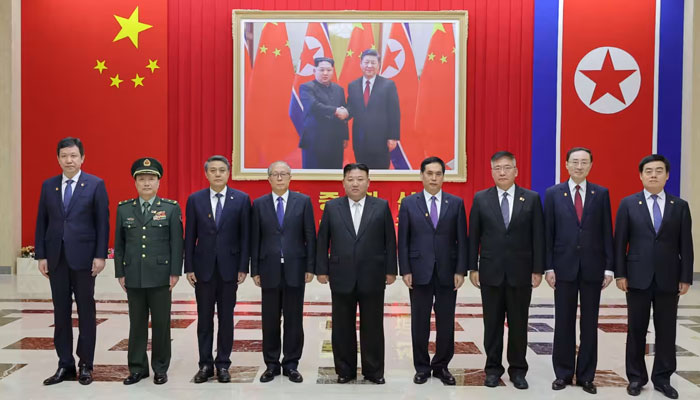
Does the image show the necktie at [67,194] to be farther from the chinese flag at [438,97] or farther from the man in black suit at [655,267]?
the chinese flag at [438,97]

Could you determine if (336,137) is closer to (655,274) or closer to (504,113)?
(504,113)

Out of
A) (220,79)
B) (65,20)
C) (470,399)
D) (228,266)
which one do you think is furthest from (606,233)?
(65,20)

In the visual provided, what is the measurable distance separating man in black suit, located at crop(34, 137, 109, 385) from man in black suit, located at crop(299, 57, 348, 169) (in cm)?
422

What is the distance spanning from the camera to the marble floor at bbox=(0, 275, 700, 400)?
3.38m

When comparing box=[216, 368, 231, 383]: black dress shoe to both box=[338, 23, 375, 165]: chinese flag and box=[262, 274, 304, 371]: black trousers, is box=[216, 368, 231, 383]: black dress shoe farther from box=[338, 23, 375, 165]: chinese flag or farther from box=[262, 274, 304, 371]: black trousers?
box=[338, 23, 375, 165]: chinese flag

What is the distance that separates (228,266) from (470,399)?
1633 mm

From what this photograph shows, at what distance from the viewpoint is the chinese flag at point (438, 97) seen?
25.0ft

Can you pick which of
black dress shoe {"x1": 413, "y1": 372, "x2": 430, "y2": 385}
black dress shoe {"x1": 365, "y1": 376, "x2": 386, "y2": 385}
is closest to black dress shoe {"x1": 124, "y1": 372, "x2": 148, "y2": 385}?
black dress shoe {"x1": 365, "y1": 376, "x2": 386, "y2": 385}

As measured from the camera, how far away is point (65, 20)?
7758mm

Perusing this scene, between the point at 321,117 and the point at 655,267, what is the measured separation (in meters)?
5.02

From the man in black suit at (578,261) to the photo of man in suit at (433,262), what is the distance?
56 cm

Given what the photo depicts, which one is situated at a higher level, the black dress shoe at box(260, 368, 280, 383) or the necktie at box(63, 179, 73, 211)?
the necktie at box(63, 179, 73, 211)

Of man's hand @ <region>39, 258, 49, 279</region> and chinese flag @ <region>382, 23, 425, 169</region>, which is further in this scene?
chinese flag @ <region>382, 23, 425, 169</region>

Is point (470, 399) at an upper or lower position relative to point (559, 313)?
lower
